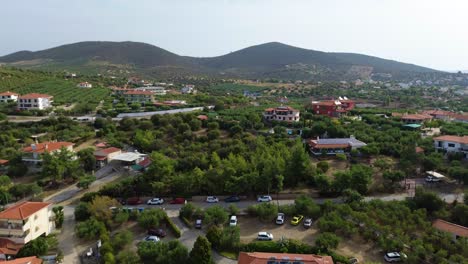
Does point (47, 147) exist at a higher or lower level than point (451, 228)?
higher

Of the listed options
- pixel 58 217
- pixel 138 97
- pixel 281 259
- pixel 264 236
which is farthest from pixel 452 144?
pixel 138 97

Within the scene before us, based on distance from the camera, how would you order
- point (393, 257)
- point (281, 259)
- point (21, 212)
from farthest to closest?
1. point (21, 212)
2. point (393, 257)
3. point (281, 259)

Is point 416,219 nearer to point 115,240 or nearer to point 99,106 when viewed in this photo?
point 115,240

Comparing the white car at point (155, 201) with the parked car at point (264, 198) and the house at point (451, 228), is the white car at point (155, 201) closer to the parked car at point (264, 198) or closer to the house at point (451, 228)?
the parked car at point (264, 198)

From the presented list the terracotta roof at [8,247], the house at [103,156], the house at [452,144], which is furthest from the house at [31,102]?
the house at [452,144]

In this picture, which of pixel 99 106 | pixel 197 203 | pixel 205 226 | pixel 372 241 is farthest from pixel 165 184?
pixel 99 106

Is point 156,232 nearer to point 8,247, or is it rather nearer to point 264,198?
point 8,247

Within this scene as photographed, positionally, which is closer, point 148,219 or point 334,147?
point 148,219

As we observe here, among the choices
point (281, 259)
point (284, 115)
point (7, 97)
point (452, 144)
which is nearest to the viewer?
point (281, 259)
